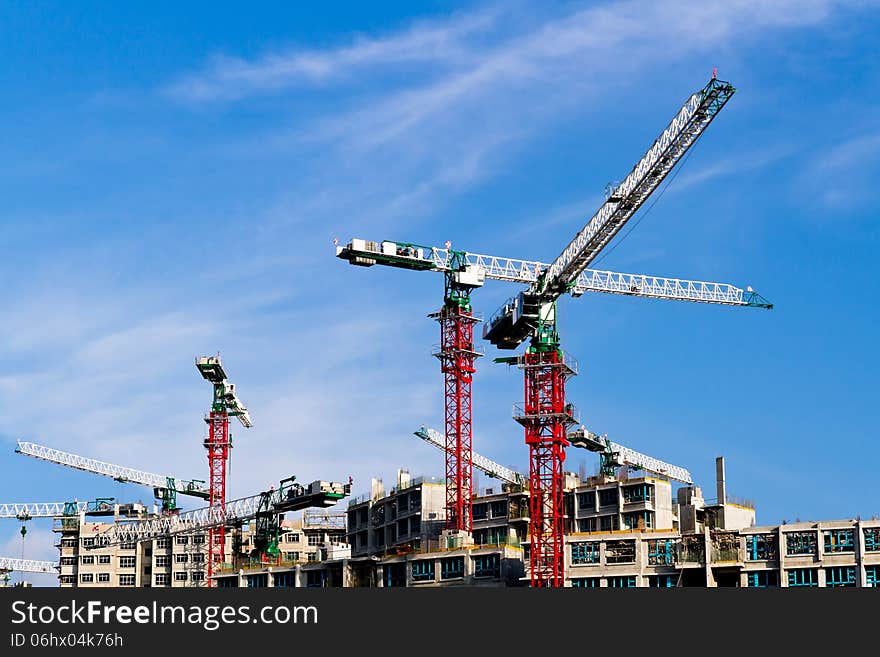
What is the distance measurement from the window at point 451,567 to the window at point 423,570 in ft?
5.82

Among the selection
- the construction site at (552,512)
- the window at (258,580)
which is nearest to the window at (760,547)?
the construction site at (552,512)

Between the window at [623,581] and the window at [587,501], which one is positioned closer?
the window at [623,581]

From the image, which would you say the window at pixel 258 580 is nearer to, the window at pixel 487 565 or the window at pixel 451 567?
the window at pixel 451 567

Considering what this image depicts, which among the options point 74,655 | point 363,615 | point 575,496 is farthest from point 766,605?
point 575,496

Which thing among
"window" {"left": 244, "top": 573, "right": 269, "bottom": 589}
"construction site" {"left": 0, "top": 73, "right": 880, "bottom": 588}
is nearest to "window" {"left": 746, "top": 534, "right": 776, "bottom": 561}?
"construction site" {"left": 0, "top": 73, "right": 880, "bottom": 588}

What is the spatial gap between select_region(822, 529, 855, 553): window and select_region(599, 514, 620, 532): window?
101 ft

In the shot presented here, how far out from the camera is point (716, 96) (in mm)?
121562

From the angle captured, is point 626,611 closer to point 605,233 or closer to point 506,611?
point 506,611

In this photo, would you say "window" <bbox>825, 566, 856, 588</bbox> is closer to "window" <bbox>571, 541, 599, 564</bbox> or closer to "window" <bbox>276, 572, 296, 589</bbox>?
"window" <bbox>571, 541, 599, 564</bbox>

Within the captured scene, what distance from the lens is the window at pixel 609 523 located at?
17075cm

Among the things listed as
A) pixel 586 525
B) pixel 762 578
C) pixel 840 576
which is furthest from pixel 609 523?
pixel 840 576

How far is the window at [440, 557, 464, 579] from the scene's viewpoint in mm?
Result: 153375

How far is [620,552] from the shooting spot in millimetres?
156625

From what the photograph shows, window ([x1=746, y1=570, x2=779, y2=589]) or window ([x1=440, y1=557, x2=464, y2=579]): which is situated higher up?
window ([x1=440, y1=557, x2=464, y2=579])
